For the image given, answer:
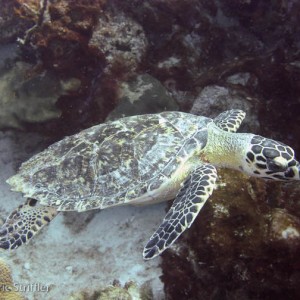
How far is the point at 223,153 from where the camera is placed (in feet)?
12.3

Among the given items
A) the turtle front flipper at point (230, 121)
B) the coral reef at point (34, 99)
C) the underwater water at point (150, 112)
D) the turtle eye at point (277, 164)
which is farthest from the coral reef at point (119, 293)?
the coral reef at point (34, 99)

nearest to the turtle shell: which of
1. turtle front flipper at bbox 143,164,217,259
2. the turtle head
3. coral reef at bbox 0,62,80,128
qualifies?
turtle front flipper at bbox 143,164,217,259

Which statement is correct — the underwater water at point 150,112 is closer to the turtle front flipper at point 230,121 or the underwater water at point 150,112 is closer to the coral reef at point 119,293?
the coral reef at point 119,293

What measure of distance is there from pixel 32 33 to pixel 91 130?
2.25 meters

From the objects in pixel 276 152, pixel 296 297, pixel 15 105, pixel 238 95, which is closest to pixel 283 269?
pixel 296 297

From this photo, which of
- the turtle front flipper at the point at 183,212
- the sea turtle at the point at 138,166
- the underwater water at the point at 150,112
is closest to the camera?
the turtle front flipper at the point at 183,212

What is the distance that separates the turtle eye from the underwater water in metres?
0.41

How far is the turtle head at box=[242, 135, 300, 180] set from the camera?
331 cm

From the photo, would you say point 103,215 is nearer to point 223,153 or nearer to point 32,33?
point 223,153

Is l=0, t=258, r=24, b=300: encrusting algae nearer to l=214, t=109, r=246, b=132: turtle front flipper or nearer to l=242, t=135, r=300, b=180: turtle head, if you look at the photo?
l=242, t=135, r=300, b=180: turtle head

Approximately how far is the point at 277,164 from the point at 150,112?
2197 mm

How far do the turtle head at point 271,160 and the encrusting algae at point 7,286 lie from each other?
312cm

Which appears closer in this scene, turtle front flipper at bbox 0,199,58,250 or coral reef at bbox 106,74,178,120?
turtle front flipper at bbox 0,199,58,250

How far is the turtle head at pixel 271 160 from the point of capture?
3.31 meters
